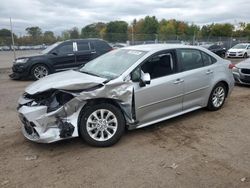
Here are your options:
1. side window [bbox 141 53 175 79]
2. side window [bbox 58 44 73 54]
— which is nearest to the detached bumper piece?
side window [bbox 141 53 175 79]

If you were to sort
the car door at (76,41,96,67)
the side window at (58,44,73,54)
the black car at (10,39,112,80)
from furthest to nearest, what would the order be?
the car door at (76,41,96,67)
the side window at (58,44,73,54)
the black car at (10,39,112,80)

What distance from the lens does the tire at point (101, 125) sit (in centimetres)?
422

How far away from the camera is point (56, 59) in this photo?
36.9 ft

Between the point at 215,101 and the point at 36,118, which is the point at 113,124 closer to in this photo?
the point at 36,118

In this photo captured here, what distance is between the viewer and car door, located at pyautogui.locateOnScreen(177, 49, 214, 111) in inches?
213

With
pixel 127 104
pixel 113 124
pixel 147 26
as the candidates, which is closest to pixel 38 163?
pixel 113 124

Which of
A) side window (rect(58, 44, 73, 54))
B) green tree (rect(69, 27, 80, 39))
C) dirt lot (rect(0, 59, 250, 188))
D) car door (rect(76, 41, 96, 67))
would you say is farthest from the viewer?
green tree (rect(69, 27, 80, 39))

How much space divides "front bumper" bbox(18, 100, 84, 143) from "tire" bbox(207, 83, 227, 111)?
322 cm

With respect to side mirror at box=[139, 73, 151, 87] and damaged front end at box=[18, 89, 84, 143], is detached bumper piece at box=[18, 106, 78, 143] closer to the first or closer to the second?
damaged front end at box=[18, 89, 84, 143]

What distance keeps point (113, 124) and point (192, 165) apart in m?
1.34

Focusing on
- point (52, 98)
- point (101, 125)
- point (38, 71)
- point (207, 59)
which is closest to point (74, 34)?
point (38, 71)

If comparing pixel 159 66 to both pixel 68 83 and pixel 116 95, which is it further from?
pixel 68 83

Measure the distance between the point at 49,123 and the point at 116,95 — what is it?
108cm

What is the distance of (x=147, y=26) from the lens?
252 ft
